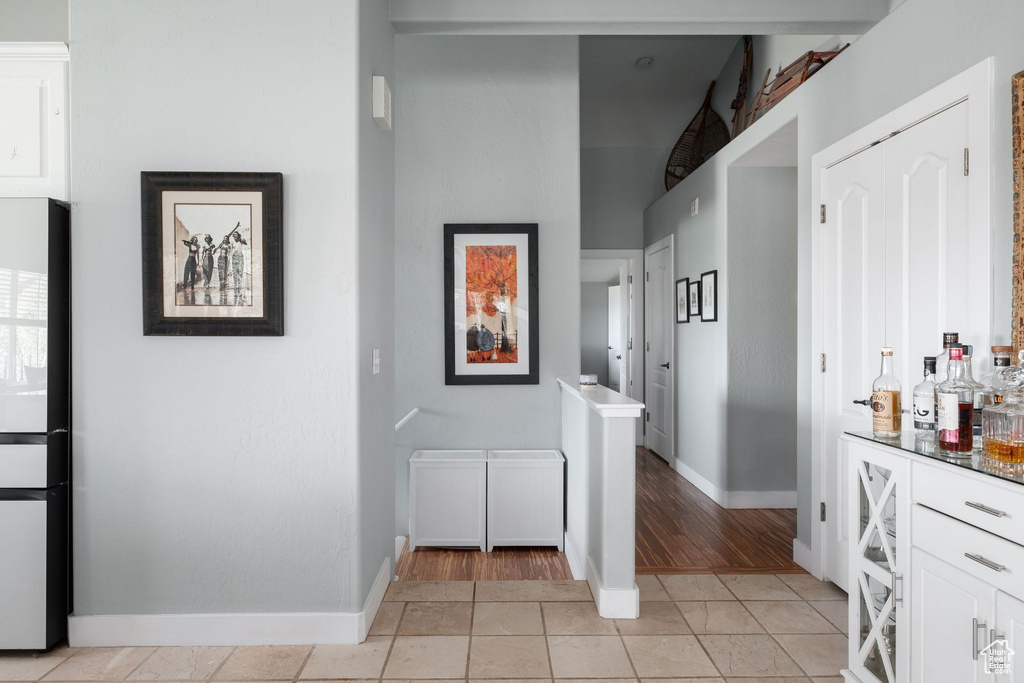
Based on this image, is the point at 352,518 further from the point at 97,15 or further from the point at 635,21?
the point at 635,21

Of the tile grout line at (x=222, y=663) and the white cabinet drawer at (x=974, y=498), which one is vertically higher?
the white cabinet drawer at (x=974, y=498)

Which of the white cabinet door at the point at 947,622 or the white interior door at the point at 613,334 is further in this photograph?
the white interior door at the point at 613,334

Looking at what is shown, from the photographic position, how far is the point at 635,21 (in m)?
2.82

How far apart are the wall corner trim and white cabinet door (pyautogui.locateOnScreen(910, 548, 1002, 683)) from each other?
3.40m

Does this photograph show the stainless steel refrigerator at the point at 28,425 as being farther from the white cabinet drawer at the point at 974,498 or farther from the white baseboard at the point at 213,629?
the white cabinet drawer at the point at 974,498

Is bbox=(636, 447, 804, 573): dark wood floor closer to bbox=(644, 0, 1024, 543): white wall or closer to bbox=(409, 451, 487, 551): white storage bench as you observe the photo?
bbox=(644, 0, 1024, 543): white wall

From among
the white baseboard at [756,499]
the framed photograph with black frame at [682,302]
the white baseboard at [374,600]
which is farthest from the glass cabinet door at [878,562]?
the framed photograph with black frame at [682,302]

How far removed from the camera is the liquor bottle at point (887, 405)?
6.26 ft

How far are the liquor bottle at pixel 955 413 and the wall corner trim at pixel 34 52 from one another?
322cm

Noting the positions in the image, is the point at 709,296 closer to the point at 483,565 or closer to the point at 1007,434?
the point at 483,565

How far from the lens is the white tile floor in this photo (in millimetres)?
2074

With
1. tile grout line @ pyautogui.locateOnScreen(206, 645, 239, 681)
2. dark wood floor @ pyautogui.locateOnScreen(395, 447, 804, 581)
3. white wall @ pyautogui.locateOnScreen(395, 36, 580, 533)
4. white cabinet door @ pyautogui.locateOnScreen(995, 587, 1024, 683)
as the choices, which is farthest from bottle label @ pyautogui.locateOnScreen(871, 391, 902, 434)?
tile grout line @ pyautogui.locateOnScreen(206, 645, 239, 681)

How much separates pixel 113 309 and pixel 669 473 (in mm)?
4362

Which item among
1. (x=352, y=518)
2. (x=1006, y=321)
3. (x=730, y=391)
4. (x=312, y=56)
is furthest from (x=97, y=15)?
(x=730, y=391)
